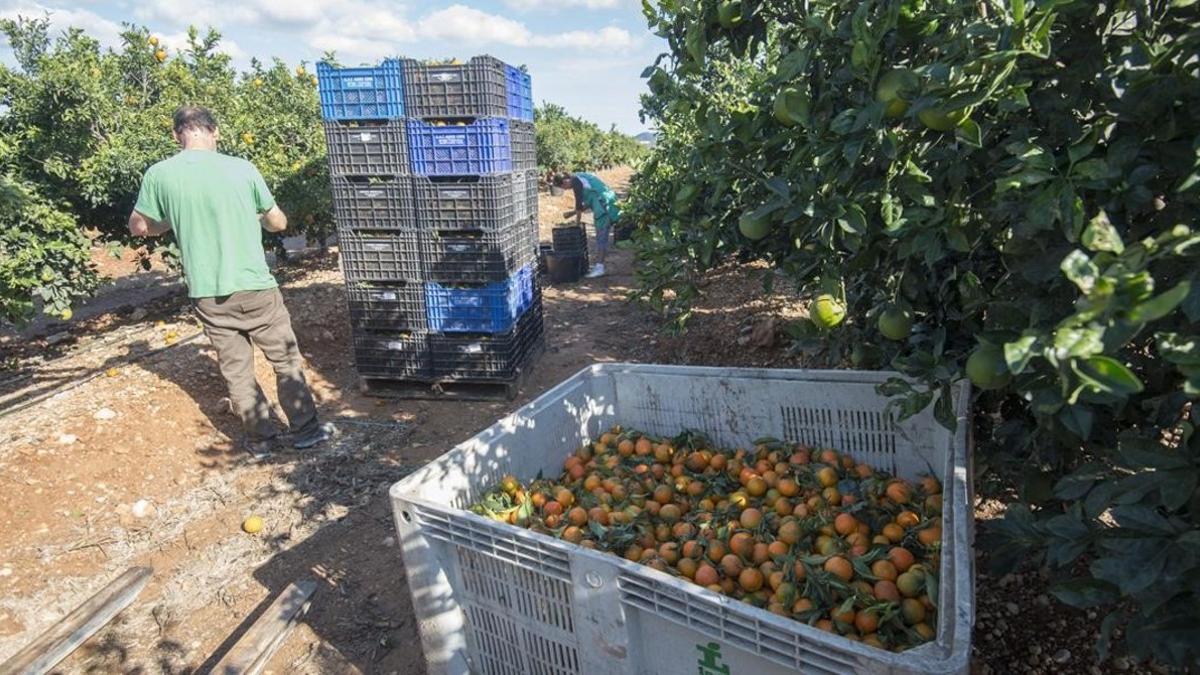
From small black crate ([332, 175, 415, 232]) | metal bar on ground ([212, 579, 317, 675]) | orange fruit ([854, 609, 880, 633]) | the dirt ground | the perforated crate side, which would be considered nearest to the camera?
orange fruit ([854, 609, 880, 633])

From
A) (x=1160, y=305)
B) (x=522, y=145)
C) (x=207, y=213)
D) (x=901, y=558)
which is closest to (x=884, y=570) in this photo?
(x=901, y=558)

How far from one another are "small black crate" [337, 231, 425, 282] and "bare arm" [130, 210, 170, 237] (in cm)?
113

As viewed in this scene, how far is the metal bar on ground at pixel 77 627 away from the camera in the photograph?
2482 mm

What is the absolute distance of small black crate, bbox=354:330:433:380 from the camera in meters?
5.13

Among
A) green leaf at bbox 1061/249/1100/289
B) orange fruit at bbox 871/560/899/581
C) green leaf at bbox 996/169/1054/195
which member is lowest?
orange fruit at bbox 871/560/899/581

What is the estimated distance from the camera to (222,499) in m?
3.86

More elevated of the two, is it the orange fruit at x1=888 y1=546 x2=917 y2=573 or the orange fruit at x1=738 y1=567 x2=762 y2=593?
the orange fruit at x1=888 y1=546 x2=917 y2=573

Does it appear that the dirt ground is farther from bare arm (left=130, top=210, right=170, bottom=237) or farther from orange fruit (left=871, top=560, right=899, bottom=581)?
bare arm (left=130, top=210, right=170, bottom=237)

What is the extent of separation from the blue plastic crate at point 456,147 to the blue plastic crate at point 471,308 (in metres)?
0.82

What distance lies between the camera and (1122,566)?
109 centimetres

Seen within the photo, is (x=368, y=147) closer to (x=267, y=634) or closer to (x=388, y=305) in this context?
(x=388, y=305)

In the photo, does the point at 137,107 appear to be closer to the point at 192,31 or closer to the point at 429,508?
the point at 192,31

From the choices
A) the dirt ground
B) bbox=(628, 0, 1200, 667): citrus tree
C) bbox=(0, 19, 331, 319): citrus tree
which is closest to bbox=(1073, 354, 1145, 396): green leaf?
bbox=(628, 0, 1200, 667): citrus tree

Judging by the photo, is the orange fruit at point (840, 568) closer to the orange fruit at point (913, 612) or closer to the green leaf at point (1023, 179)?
the orange fruit at point (913, 612)
